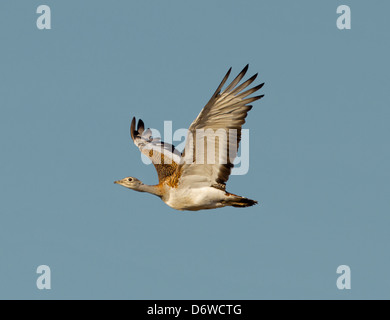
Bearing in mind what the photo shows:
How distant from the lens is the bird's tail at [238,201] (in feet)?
68.5

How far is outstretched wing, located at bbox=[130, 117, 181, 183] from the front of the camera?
23125 millimetres

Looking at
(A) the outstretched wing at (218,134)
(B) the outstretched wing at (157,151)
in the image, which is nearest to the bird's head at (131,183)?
(B) the outstretched wing at (157,151)

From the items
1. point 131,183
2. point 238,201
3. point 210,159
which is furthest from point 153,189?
point 238,201

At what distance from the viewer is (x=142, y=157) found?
24.4 meters

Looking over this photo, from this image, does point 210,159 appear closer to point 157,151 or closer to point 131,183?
point 131,183

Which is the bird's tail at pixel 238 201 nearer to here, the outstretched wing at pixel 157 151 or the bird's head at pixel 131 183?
the outstretched wing at pixel 157 151

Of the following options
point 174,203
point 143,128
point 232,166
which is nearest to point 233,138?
point 232,166

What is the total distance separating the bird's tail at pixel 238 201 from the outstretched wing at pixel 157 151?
211 cm

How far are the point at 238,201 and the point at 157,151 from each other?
4.33 m

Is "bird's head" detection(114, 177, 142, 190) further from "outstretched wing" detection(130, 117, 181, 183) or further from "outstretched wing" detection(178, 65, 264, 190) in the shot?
"outstretched wing" detection(178, 65, 264, 190)

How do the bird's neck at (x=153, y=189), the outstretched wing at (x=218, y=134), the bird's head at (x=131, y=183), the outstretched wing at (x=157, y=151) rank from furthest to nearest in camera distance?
1. the outstretched wing at (x=157, y=151)
2. the bird's head at (x=131, y=183)
3. the bird's neck at (x=153, y=189)
4. the outstretched wing at (x=218, y=134)

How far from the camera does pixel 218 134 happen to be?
65.8 feet

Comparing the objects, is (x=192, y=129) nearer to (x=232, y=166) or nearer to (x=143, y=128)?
(x=232, y=166)
